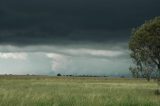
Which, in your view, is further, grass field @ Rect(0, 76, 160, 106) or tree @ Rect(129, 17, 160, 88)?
tree @ Rect(129, 17, 160, 88)

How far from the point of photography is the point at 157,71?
49531 millimetres

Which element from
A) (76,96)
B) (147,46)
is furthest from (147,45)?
(76,96)

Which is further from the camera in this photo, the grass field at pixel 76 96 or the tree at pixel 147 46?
the tree at pixel 147 46

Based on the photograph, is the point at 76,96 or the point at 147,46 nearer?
the point at 76,96

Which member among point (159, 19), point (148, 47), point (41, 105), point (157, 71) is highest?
point (159, 19)

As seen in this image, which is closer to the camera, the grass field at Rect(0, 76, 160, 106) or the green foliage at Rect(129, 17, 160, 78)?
the grass field at Rect(0, 76, 160, 106)

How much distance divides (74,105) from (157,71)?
32.5 meters

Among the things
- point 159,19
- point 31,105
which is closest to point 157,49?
point 159,19

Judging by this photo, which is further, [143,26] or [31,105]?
[143,26]

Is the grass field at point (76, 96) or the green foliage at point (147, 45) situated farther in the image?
the green foliage at point (147, 45)

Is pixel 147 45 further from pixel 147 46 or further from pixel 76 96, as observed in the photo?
pixel 76 96

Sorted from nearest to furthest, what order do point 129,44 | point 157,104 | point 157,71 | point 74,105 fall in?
point 74,105 < point 157,104 < point 157,71 < point 129,44

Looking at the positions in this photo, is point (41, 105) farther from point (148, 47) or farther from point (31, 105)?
point (148, 47)

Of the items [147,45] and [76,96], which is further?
[147,45]
